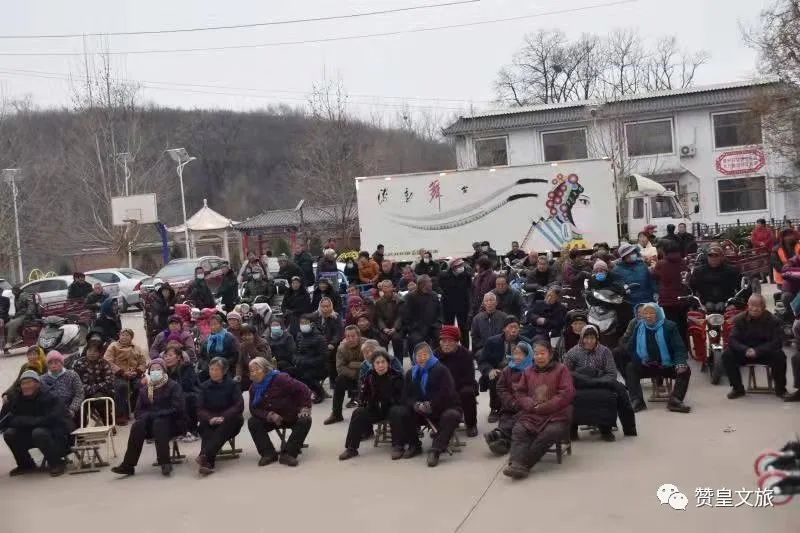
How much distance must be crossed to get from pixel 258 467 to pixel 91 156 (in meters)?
38.7

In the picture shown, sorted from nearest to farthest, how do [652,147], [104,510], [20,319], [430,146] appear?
[104,510] → [20,319] → [652,147] → [430,146]

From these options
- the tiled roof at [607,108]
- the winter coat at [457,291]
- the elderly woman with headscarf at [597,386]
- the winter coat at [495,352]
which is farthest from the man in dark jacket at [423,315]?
the tiled roof at [607,108]

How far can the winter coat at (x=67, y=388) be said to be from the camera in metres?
10.8

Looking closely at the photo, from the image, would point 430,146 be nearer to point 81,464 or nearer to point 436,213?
point 436,213

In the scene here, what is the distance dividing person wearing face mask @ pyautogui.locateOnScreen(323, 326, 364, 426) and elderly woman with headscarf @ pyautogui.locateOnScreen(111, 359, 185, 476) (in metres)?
2.20

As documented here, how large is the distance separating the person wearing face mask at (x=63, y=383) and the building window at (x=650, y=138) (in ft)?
117

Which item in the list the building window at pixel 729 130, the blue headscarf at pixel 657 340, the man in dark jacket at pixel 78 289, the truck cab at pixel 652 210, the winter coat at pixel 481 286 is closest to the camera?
the blue headscarf at pixel 657 340

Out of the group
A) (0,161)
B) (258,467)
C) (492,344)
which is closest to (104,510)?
(258,467)

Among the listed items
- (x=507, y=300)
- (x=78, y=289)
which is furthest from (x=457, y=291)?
(x=78, y=289)

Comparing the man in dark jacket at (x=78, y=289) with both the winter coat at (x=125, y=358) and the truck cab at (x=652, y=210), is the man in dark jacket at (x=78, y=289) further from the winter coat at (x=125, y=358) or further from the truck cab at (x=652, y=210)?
the truck cab at (x=652, y=210)

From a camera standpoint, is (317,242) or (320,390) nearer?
(320,390)

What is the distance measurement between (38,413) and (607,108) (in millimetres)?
34354

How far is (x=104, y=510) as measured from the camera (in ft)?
28.2

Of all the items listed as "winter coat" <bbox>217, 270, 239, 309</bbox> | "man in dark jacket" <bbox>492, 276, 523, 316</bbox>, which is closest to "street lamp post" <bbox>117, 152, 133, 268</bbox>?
"winter coat" <bbox>217, 270, 239, 309</bbox>
